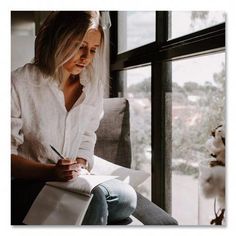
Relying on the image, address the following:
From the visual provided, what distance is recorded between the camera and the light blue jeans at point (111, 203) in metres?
1.76

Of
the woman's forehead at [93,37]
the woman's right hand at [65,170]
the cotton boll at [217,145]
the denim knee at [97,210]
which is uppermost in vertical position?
the woman's forehead at [93,37]

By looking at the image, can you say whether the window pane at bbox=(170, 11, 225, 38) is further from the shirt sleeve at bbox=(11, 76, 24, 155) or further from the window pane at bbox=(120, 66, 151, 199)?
the shirt sleeve at bbox=(11, 76, 24, 155)

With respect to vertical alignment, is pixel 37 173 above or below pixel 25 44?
below

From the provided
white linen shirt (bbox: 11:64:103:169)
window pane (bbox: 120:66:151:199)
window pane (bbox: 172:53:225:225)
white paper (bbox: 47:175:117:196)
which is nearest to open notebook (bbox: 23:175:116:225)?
white paper (bbox: 47:175:117:196)

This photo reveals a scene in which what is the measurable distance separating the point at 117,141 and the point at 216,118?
399 mm

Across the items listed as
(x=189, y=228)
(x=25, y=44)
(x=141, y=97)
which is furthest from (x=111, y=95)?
(x=189, y=228)

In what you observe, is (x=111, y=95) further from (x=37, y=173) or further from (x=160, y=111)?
(x=37, y=173)

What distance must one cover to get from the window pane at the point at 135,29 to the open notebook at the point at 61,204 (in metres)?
0.57

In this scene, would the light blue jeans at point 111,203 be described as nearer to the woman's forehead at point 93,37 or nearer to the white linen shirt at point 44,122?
the white linen shirt at point 44,122

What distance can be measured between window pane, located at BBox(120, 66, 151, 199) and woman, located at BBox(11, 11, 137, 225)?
10 cm

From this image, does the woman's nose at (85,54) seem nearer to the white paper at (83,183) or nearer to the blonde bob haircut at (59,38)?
the blonde bob haircut at (59,38)

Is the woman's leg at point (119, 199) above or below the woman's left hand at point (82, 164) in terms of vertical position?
below

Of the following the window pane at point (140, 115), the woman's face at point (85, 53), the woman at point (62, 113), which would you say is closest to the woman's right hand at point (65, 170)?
the woman at point (62, 113)
